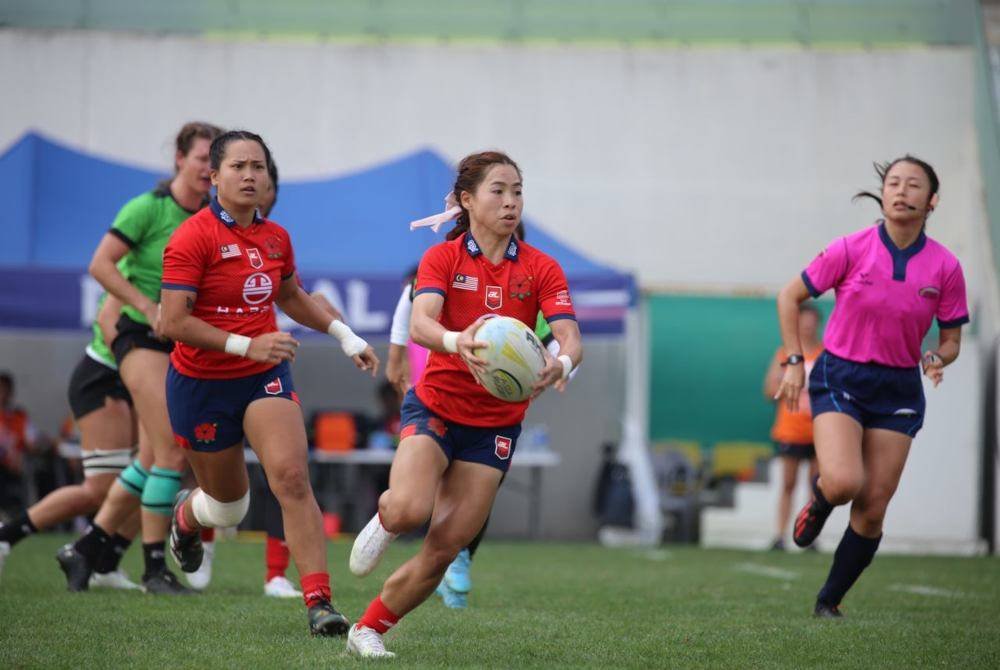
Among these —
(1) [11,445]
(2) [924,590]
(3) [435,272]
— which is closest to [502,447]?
(3) [435,272]

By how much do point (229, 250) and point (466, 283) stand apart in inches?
46.8

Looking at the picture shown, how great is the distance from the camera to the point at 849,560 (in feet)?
23.5

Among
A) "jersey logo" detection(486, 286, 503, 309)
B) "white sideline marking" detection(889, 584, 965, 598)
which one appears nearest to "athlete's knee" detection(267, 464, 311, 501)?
"jersey logo" detection(486, 286, 503, 309)

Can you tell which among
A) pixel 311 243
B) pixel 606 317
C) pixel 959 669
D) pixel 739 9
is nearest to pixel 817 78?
pixel 739 9

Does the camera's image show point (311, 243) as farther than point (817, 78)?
No

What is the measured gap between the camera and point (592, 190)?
18.8m

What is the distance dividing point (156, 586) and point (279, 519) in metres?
0.79

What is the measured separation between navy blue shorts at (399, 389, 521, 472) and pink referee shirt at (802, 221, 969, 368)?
2121 mm

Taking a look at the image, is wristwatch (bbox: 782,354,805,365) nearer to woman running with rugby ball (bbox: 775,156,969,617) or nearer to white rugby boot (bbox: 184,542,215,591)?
woman running with rugby ball (bbox: 775,156,969,617)

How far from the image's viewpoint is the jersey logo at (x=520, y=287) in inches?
227

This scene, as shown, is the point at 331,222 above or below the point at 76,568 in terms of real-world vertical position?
above

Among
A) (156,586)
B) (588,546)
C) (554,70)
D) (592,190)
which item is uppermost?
(554,70)

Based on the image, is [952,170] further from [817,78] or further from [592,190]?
[592,190]

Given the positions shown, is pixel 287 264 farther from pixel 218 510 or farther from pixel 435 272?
pixel 218 510
